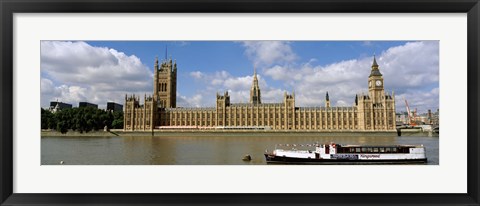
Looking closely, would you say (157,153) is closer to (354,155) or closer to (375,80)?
(354,155)

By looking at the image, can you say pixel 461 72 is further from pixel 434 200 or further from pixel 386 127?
pixel 386 127

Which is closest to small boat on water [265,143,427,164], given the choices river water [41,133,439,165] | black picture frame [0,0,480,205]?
river water [41,133,439,165]

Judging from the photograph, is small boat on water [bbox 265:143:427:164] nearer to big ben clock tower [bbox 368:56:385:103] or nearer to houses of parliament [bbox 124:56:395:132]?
big ben clock tower [bbox 368:56:385:103]
